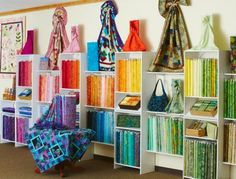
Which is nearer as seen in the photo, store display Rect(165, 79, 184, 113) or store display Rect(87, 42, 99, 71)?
store display Rect(165, 79, 184, 113)

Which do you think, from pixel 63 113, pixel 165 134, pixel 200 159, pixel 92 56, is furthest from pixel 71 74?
pixel 200 159

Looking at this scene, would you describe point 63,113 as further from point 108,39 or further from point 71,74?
point 108,39

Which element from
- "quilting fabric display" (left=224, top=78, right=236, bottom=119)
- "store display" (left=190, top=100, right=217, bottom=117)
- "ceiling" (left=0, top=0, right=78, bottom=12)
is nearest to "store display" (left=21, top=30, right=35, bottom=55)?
Result: "ceiling" (left=0, top=0, right=78, bottom=12)

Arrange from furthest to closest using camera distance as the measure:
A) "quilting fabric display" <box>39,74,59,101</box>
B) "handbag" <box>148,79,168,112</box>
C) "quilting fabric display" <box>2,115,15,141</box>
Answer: "quilting fabric display" <box>2,115,15,141</box> < "quilting fabric display" <box>39,74,59,101</box> < "handbag" <box>148,79,168,112</box>

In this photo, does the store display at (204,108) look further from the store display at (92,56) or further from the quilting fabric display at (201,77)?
the store display at (92,56)

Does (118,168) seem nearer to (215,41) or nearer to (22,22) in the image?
(215,41)

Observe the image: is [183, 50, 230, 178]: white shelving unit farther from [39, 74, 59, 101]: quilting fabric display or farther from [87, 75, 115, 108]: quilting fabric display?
[39, 74, 59, 101]: quilting fabric display

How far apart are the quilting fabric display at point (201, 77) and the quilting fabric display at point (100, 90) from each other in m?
1.37

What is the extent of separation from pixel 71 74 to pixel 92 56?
45 cm

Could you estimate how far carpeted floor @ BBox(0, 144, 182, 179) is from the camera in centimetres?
579

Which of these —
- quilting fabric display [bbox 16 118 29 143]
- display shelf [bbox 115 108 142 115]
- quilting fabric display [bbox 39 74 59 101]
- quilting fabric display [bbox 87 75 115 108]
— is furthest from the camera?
quilting fabric display [bbox 16 118 29 143]

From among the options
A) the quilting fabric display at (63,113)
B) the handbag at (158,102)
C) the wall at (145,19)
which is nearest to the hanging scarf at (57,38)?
the wall at (145,19)

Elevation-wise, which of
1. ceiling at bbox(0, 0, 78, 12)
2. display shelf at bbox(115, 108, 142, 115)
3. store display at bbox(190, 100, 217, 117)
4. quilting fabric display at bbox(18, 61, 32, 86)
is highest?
ceiling at bbox(0, 0, 78, 12)

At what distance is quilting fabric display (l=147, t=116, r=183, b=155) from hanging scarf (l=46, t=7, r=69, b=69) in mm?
2210
